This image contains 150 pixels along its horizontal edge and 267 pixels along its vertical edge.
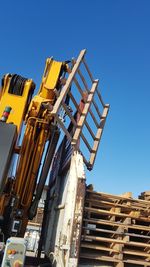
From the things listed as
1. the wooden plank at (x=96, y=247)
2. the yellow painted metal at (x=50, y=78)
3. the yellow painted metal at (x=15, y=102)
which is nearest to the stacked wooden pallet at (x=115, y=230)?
the wooden plank at (x=96, y=247)

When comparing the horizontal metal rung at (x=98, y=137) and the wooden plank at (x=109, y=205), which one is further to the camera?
the horizontal metal rung at (x=98, y=137)

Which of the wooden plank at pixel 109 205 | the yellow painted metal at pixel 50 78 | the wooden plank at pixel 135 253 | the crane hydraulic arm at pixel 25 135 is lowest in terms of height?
the wooden plank at pixel 135 253

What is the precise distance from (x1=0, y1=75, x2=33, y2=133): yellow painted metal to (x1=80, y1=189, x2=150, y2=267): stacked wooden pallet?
8.21ft

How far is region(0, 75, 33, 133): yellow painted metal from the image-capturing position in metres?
6.56

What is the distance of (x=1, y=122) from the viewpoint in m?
5.11

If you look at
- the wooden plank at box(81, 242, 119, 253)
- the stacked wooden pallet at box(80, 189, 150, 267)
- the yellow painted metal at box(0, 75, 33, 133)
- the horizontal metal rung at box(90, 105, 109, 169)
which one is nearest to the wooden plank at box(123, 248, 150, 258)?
the stacked wooden pallet at box(80, 189, 150, 267)

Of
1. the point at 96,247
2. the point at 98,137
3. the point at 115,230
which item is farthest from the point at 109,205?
the point at 98,137

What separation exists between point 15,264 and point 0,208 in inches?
56.4

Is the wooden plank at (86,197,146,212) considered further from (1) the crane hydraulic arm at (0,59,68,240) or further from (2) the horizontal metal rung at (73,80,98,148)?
(1) the crane hydraulic arm at (0,59,68,240)

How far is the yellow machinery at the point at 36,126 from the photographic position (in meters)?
5.97

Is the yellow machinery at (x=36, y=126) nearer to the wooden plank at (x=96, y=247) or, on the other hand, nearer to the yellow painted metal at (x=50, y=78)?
the yellow painted metal at (x=50, y=78)

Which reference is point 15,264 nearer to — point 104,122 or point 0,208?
point 0,208

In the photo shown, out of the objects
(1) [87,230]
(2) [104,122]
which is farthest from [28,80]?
(1) [87,230]

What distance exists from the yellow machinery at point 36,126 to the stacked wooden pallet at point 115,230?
4.01 ft
